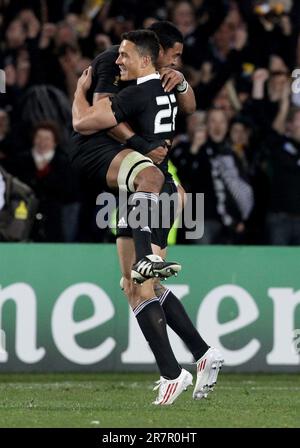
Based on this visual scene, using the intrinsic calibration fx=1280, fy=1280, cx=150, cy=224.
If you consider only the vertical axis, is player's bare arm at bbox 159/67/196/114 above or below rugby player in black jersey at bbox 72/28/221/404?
above

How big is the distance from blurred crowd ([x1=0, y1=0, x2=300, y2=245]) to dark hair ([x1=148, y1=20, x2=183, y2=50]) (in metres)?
3.92

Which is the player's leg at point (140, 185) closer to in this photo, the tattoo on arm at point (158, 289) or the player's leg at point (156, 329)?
the player's leg at point (156, 329)

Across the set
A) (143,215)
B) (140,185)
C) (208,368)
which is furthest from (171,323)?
(140,185)

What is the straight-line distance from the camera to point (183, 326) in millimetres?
9516

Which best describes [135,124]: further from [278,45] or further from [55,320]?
[278,45]

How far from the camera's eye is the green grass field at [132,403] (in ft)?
26.9

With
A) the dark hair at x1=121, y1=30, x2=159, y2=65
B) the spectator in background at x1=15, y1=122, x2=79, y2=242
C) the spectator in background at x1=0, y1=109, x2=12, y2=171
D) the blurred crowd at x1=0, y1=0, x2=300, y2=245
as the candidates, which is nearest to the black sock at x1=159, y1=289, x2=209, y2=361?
the dark hair at x1=121, y1=30, x2=159, y2=65

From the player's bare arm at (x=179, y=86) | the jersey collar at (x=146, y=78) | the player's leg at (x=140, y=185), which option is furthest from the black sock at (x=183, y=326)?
the jersey collar at (x=146, y=78)

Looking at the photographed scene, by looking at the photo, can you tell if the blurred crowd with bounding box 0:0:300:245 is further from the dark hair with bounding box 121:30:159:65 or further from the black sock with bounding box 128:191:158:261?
the black sock with bounding box 128:191:158:261

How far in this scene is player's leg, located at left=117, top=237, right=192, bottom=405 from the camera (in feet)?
29.9

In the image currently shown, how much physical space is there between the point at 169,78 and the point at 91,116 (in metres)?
0.75

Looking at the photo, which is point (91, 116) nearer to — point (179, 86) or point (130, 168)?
point (130, 168)

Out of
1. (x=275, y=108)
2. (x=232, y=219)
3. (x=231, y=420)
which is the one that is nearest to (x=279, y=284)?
(x=232, y=219)

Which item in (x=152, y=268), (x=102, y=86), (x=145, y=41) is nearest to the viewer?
(x=152, y=268)
